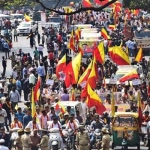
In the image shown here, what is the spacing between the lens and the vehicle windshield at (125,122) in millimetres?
23344

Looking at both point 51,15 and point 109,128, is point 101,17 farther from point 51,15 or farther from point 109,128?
point 109,128

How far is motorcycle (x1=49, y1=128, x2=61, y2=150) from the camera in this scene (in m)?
21.2

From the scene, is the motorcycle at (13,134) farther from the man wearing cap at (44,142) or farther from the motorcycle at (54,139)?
the man wearing cap at (44,142)

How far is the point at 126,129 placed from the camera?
23281 millimetres

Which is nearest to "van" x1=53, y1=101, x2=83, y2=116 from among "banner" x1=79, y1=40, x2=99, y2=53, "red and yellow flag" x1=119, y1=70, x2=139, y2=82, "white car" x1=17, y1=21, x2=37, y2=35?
"red and yellow flag" x1=119, y1=70, x2=139, y2=82

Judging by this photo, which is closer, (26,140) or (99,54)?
(26,140)

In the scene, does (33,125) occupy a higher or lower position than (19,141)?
higher

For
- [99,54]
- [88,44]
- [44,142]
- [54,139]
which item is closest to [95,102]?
[54,139]

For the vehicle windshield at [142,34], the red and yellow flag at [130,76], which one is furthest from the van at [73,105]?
the vehicle windshield at [142,34]

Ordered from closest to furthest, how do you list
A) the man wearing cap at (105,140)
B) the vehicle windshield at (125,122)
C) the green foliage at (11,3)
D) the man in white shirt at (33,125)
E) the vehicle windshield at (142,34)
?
1. the man wearing cap at (105,140)
2. the man in white shirt at (33,125)
3. the vehicle windshield at (125,122)
4. the green foliage at (11,3)
5. the vehicle windshield at (142,34)

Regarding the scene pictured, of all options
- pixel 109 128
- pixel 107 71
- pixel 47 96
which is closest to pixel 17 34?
pixel 107 71

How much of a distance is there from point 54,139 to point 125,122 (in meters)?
2.54

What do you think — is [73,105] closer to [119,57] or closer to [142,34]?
[119,57]

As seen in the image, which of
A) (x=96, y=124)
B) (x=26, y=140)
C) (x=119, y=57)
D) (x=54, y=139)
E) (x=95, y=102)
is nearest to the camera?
(x=26, y=140)
